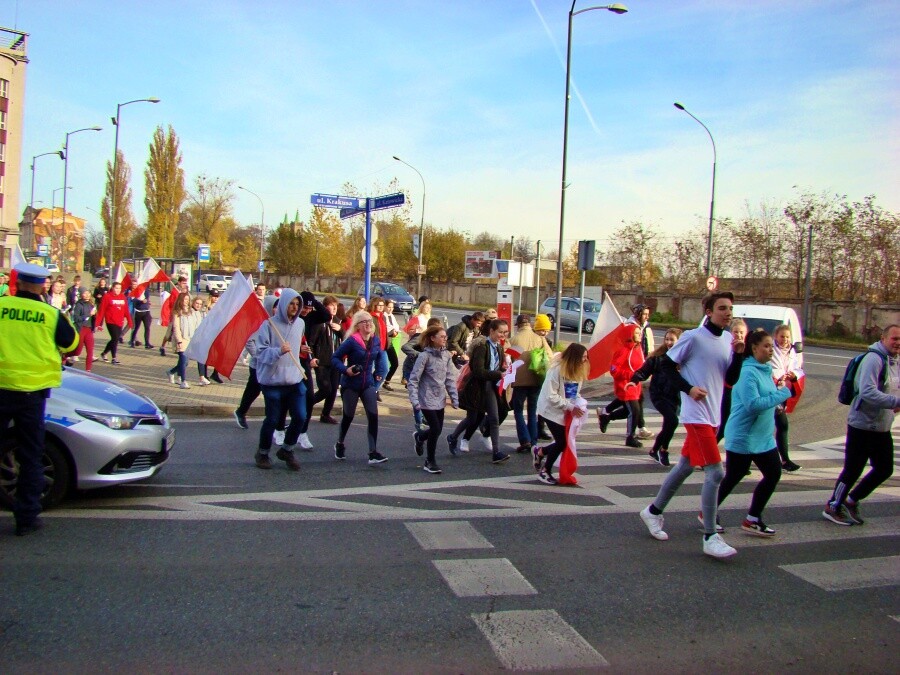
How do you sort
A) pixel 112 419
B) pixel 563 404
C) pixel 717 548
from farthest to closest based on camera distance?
pixel 563 404 → pixel 112 419 → pixel 717 548

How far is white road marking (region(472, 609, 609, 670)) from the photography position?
150 inches

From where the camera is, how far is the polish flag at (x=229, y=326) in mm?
8953

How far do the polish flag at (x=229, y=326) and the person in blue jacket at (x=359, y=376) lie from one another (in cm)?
118

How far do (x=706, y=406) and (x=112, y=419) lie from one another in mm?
4729

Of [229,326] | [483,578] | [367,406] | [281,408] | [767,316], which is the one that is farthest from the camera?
[767,316]

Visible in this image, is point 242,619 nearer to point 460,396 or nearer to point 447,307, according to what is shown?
point 460,396

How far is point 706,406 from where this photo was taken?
5.64 meters

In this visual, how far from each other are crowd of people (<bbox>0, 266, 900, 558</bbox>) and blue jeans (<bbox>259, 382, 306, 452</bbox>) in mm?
15

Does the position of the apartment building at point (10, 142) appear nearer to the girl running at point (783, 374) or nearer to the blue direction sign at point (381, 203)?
the blue direction sign at point (381, 203)

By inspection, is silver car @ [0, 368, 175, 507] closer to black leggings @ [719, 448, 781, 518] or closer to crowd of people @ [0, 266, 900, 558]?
crowd of people @ [0, 266, 900, 558]

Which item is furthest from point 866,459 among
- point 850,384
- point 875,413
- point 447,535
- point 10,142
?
point 10,142

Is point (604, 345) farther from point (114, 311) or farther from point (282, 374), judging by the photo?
point (114, 311)

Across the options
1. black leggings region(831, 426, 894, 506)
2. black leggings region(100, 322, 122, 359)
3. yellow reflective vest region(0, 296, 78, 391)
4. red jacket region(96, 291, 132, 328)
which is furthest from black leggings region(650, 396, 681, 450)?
black leggings region(100, 322, 122, 359)

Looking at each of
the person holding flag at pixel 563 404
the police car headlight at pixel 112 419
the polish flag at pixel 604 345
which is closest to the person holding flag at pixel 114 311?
the police car headlight at pixel 112 419
